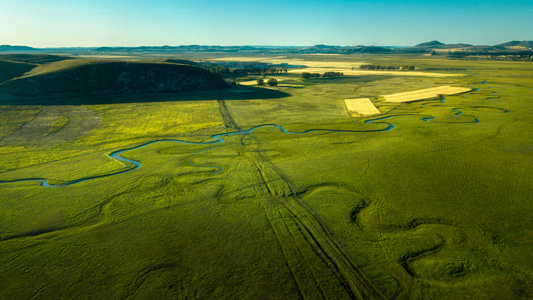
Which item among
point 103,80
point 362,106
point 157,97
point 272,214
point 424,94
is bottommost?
point 272,214

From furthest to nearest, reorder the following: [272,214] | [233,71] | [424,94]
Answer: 1. [233,71]
2. [424,94]
3. [272,214]

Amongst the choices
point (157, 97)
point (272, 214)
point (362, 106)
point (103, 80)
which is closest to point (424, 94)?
point (362, 106)

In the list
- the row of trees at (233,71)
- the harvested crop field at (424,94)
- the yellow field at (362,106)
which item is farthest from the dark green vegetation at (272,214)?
the row of trees at (233,71)

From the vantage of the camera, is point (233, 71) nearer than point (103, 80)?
No

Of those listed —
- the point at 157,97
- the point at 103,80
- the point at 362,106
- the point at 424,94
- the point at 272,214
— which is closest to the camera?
the point at 272,214

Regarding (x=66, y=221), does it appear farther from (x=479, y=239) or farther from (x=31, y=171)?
(x=479, y=239)

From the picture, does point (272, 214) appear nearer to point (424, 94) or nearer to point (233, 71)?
point (424, 94)

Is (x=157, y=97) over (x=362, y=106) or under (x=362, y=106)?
over
